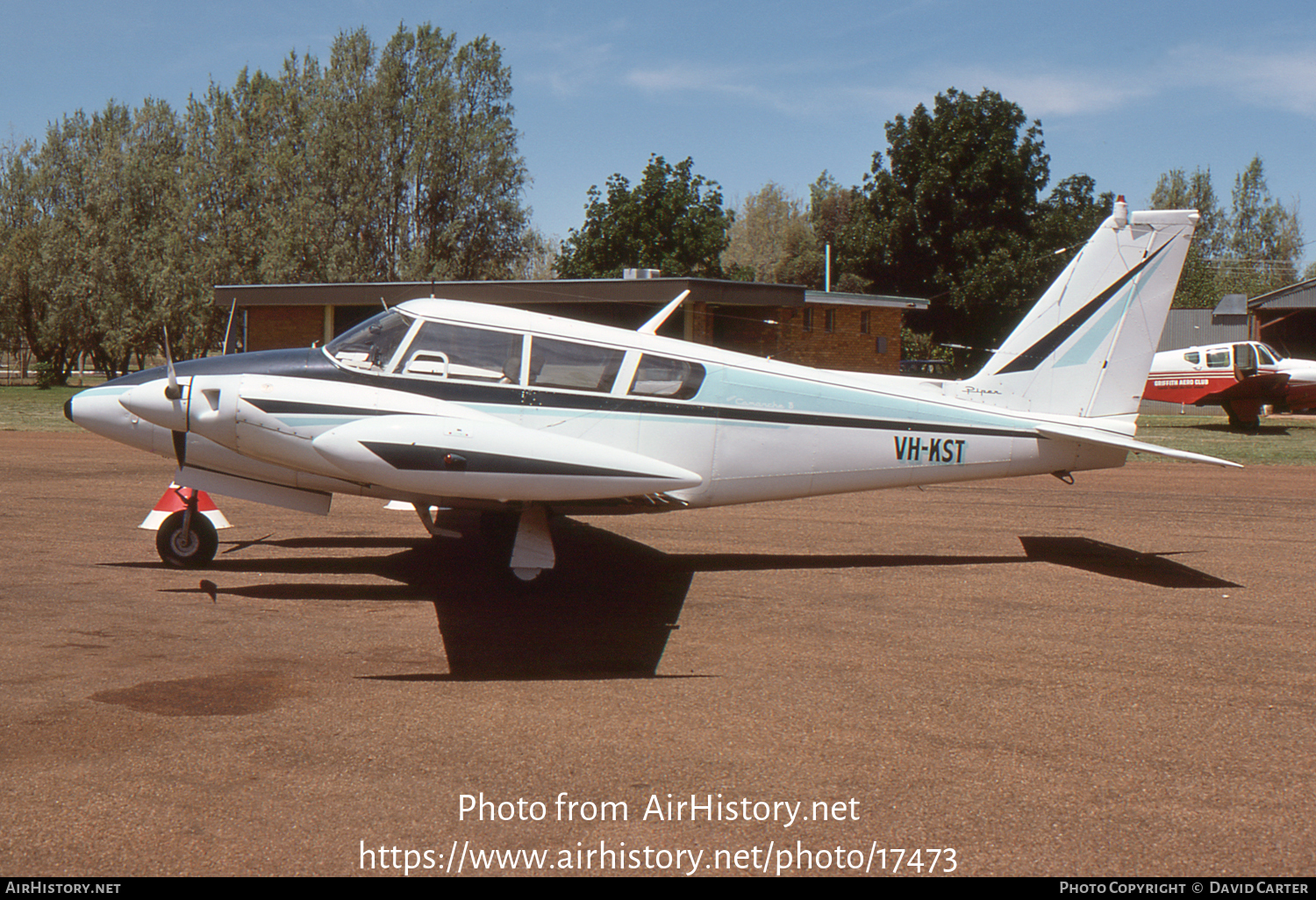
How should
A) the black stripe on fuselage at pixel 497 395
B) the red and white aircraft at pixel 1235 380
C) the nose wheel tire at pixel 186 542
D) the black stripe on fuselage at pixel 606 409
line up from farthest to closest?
the red and white aircraft at pixel 1235 380
the nose wheel tire at pixel 186 542
the black stripe on fuselage at pixel 497 395
the black stripe on fuselage at pixel 606 409

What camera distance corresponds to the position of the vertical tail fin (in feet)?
33.1

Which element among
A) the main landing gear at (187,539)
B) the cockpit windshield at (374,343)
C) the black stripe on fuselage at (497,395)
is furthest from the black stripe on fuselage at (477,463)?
the main landing gear at (187,539)

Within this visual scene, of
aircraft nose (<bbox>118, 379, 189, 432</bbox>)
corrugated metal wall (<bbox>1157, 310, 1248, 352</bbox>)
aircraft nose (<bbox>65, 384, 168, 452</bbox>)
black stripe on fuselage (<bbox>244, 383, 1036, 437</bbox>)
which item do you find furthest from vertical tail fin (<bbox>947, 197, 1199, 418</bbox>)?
corrugated metal wall (<bbox>1157, 310, 1248, 352</bbox>)

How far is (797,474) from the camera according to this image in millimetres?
9195

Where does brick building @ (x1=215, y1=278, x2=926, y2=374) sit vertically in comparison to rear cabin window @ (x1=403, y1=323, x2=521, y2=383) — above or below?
above

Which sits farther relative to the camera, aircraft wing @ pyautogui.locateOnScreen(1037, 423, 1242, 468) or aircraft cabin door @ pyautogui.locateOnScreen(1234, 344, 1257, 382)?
aircraft cabin door @ pyautogui.locateOnScreen(1234, 344, 1257, 382)

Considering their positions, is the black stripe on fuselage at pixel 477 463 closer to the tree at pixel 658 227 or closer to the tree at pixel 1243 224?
the tree at pixel 658 227

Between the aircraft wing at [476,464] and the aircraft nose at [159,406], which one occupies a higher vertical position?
the aircraft nose at [159,406]

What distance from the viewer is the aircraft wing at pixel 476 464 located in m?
7.08

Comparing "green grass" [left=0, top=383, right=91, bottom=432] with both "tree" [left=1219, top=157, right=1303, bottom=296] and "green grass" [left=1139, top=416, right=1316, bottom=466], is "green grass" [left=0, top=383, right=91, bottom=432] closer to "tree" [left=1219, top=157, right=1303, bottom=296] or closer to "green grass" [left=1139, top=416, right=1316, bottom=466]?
"green grass" [left=1139, top=416, right=1316, bottom=466]

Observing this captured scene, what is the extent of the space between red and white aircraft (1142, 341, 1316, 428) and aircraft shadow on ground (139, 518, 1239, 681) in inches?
824

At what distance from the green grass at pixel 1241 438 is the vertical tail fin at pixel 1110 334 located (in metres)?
12.0

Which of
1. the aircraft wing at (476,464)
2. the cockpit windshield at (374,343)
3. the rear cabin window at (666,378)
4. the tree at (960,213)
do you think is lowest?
the aircraft wing at (476,464)

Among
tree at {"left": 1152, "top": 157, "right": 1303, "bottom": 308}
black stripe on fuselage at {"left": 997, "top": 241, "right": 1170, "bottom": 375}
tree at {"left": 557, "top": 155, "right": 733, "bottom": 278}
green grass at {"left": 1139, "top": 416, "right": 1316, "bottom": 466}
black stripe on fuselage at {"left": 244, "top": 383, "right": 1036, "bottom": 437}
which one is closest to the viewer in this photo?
black stripe on fuselage at {"left": 244, "top": 383, "right": 1036, "bottom": 437}
